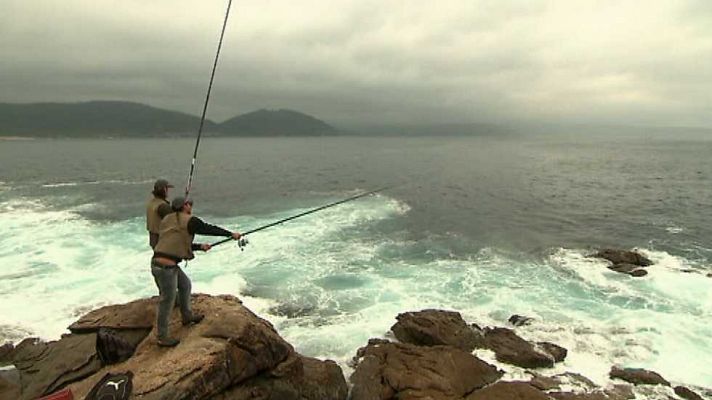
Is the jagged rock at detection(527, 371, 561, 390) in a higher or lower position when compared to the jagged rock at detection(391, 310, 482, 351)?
lower

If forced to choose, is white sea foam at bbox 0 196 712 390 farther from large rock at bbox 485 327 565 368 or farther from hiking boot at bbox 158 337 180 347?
hiking boot at bbox 158 337 180 347

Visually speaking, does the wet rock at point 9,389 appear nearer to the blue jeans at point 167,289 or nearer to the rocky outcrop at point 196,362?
the rocky outcrop at point 196,362

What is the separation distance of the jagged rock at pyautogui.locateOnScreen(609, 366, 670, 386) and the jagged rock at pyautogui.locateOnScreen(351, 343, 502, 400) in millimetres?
3066

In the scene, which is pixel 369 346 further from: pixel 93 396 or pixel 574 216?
pixel 574 216

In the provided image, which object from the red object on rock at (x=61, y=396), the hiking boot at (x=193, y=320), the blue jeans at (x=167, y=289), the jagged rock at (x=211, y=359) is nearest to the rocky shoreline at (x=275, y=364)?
the jagged rock at (x=211, y=359)

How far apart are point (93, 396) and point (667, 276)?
20463 millimetres

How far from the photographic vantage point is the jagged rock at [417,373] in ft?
32.7

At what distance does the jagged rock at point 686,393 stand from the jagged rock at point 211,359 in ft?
26.7

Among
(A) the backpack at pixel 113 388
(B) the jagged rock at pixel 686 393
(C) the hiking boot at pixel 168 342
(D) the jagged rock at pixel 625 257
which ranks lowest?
(B) the jagged rock at pixel 686 393

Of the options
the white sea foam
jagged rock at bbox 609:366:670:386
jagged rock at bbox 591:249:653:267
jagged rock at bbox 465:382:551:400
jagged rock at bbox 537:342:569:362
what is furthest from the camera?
jagged rock at bbox 591:249:653:267

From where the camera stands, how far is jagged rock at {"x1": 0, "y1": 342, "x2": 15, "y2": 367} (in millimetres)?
11414

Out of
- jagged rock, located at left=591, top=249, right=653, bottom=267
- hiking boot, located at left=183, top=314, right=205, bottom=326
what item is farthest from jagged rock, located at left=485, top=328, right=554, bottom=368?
jagged rock, located at left=591, top=249, right=653, bottom=267

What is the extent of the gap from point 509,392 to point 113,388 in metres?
7.67

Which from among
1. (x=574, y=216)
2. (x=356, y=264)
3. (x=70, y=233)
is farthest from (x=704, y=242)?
(x=70, y=233)
